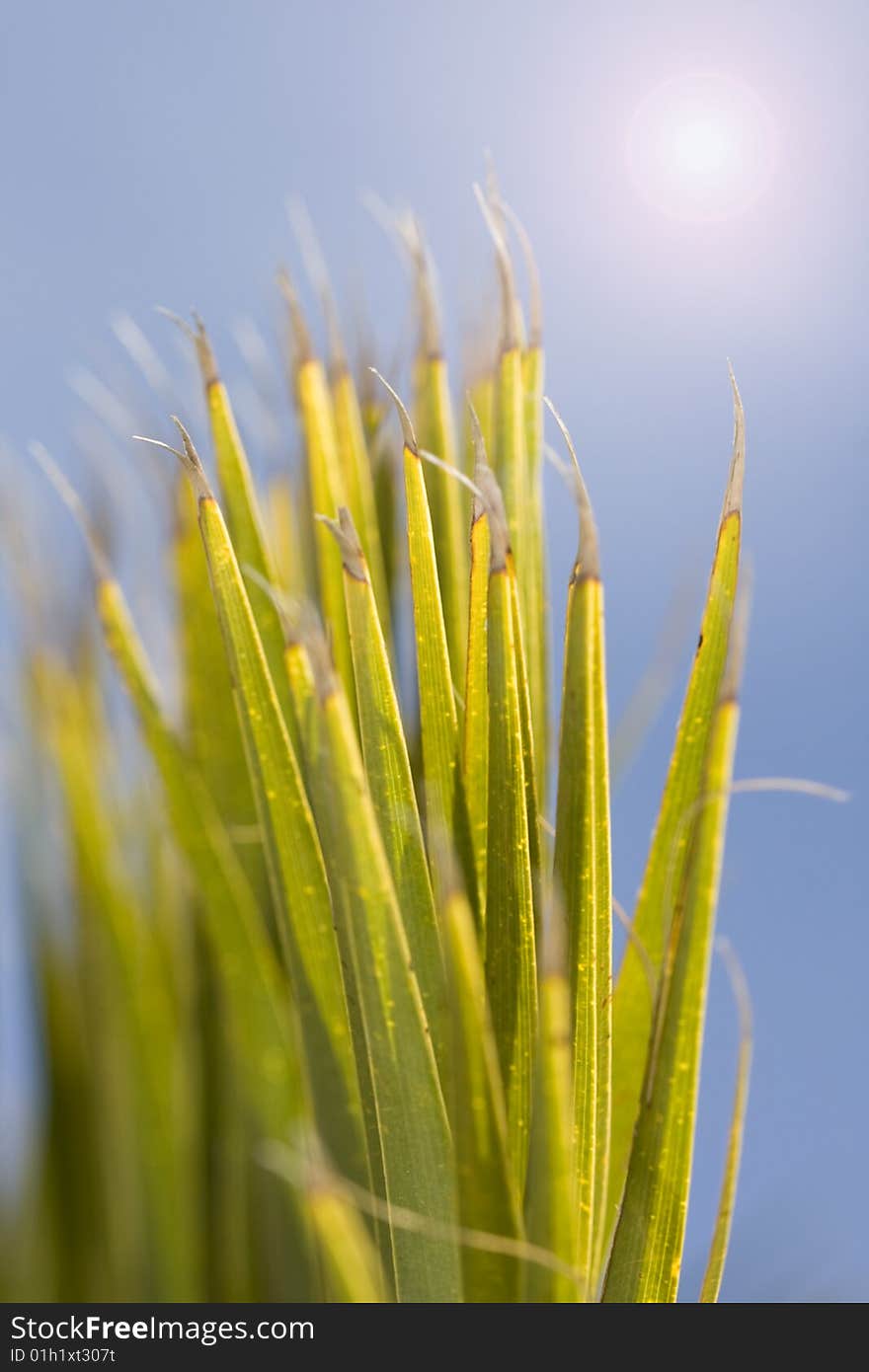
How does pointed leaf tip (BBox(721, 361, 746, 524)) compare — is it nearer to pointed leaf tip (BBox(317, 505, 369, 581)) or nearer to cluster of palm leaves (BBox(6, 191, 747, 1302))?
cluster of palm leaves (BBox(6, 191, 747, 1302))

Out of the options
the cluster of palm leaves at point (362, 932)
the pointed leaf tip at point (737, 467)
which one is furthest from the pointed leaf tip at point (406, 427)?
the pointed leaf tip at point (737, 467)

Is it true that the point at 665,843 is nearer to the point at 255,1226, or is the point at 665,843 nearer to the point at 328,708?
the point at 328,708

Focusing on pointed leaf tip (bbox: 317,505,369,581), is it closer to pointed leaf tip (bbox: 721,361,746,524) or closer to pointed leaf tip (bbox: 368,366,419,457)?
pointed leaf tip (bbox: 368,366,419,457)

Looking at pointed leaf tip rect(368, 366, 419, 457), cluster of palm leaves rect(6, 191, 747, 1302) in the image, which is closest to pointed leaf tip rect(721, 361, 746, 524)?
cluster of palm leaves rect(6, 191, 747, 1302)

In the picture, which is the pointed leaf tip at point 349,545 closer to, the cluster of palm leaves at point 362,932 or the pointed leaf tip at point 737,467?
the cluster of palm leaves at point 362,932

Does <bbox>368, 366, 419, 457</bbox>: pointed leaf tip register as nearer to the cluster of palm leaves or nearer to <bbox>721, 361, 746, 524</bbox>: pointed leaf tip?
the cluster of palm leaves

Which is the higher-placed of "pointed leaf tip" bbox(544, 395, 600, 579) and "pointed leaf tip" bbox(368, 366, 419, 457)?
"pointed leaf tip" bbox(368, 366, 419, 457)

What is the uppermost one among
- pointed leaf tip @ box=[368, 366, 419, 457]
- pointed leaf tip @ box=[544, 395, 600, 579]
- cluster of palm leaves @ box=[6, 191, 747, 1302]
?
pointed leaf tip @ box=[368, 366, 419, 457]

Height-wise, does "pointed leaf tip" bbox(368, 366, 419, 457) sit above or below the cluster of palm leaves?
above
